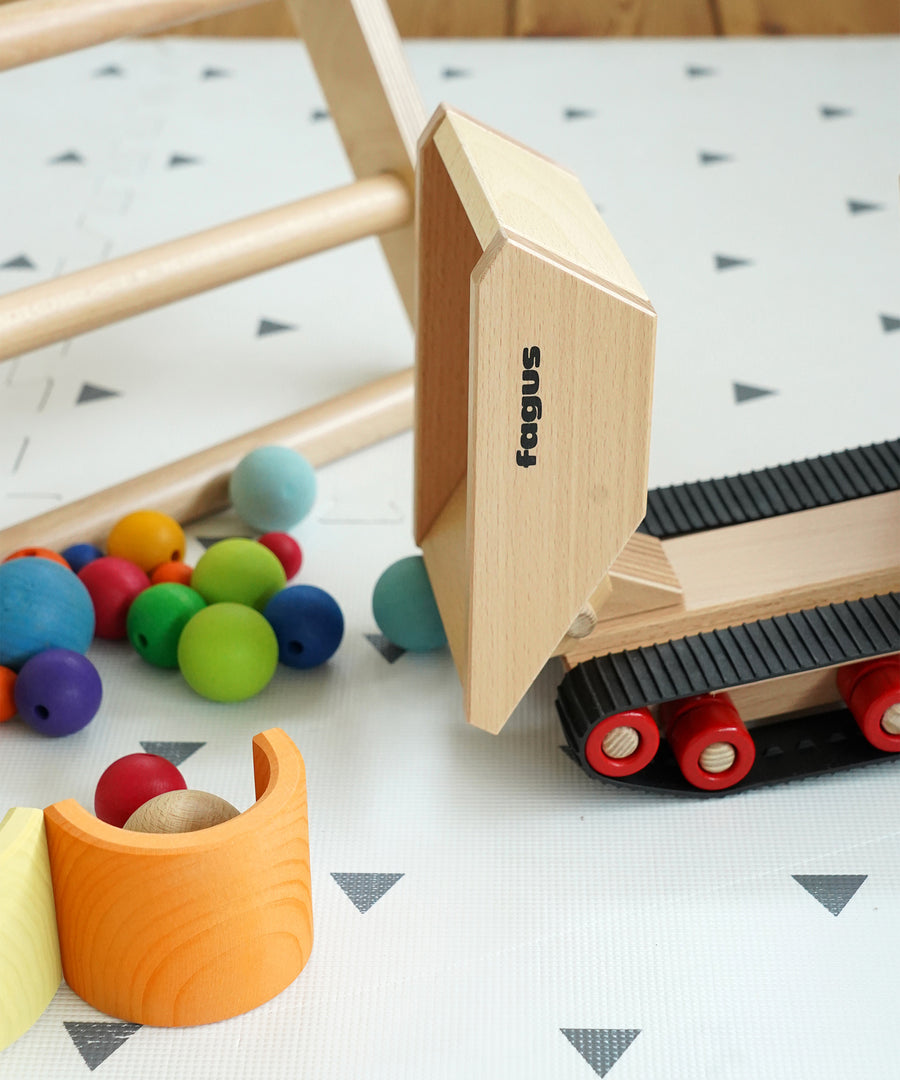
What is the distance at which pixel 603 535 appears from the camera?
951 mm

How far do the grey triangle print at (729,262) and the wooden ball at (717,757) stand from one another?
1.00 metres

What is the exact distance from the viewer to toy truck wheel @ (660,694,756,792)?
1.06 meters

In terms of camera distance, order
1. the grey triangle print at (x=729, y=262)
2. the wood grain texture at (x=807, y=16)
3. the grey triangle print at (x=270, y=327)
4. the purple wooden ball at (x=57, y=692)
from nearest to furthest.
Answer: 1. the purple wooden ball at (x=57, y=692)
2. the grey triangle print at (x=270, y=327)
3. the grey triangle print at (x=729, y=262)
4. the wood grain texture at (x=807, y=16)

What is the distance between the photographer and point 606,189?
2090 mm

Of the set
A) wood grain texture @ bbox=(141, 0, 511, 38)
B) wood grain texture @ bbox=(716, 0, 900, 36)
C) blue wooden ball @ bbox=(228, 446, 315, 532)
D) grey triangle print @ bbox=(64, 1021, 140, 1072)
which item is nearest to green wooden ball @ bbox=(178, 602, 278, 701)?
blue wooden ball @ bbox=(228, 446, 315, 532)

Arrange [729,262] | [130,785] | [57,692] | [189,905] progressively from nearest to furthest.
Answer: [189,905], [130,785], [57,692], [729,262]

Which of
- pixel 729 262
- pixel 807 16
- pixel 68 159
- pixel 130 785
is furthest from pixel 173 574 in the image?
pixel 807 16

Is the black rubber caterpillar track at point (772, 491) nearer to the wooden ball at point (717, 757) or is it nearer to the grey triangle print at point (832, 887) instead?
the wooden ball at point (717, 757)

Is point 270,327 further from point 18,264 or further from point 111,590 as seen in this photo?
point 111,590

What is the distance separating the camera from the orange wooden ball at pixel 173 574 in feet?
4.23

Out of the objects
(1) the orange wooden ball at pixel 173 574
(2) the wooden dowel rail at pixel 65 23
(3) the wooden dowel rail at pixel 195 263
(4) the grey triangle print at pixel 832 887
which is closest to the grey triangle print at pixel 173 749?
(1) the orange wooden ball at pixel 173 574

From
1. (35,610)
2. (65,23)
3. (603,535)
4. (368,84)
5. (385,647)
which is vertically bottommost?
(385,647)

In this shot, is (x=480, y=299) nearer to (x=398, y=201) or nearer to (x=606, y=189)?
(x=398, y=201)

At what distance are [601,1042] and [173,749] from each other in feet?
1.53
